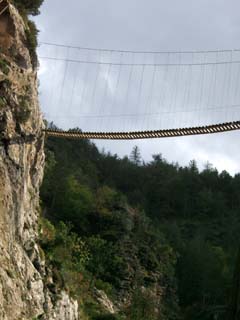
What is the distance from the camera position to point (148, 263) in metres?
47.7

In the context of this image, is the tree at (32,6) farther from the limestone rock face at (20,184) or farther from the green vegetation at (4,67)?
the green vegetation at (4,67)

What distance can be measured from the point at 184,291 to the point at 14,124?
133 feet

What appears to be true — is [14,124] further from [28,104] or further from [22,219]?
[22,219]

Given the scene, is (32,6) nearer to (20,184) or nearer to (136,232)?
(20,184)

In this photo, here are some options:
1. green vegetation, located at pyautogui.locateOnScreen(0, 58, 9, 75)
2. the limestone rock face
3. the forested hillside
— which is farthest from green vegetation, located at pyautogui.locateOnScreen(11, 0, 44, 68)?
the forested hillside

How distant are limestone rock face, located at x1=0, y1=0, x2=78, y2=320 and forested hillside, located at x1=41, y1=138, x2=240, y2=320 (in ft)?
10.8

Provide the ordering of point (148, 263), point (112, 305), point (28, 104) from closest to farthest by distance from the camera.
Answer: point (28, 104) < point (112, 305) < point (148, 263)

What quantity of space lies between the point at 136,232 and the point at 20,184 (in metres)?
28.7

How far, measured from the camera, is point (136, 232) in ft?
165

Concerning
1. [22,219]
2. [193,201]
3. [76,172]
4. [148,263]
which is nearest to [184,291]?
[148,263]

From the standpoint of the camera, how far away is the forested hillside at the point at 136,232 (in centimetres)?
3981

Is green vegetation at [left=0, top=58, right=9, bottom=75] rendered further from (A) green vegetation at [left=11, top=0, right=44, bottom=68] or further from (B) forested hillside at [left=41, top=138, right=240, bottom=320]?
(B) forested hillside at [left=41, top=138, right=240, bottom=320]

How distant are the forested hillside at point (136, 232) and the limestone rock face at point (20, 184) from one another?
3277 mm

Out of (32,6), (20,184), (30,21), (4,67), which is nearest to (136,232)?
(32,6)
